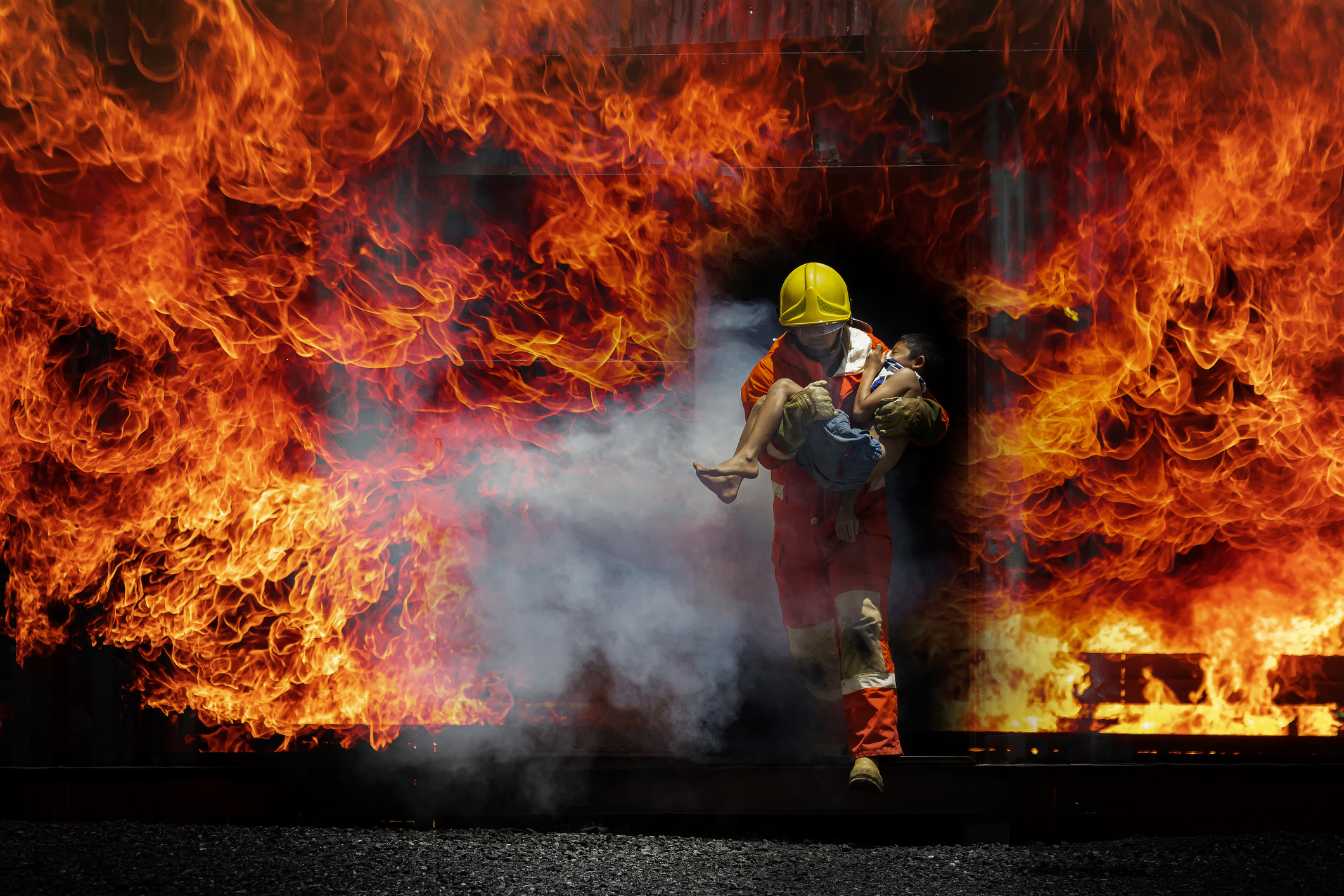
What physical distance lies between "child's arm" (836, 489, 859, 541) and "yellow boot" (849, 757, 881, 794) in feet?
3.68

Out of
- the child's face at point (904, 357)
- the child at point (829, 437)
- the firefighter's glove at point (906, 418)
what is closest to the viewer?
the child at point (829, 437)

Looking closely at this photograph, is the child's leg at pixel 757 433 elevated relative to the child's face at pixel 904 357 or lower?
lower

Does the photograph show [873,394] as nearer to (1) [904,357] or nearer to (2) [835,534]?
(1) [904,357]

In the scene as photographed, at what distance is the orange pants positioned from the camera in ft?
12.9

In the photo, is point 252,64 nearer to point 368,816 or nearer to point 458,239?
point 458,239

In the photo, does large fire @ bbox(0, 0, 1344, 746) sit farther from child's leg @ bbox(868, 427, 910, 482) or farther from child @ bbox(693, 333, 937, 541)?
child @ bbox(693, 333, 937, 541)

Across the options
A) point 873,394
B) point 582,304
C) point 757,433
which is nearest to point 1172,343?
point 873,394

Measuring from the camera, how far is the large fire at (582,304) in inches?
195

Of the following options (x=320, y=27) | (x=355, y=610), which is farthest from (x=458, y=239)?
(x=355, y=610)

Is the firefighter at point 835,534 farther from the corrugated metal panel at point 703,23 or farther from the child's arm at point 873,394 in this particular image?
the corrugated metal panel at point 703,23

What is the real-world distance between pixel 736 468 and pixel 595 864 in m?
2.33

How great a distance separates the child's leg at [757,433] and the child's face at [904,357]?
28.2 inches

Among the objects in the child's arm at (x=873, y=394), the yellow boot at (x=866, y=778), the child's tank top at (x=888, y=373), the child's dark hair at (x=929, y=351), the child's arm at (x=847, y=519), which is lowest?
the yellow boot at (x=866, y=778)

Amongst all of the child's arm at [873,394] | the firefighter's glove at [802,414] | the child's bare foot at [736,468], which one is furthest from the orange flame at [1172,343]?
the child's bare foot at [736,468]
